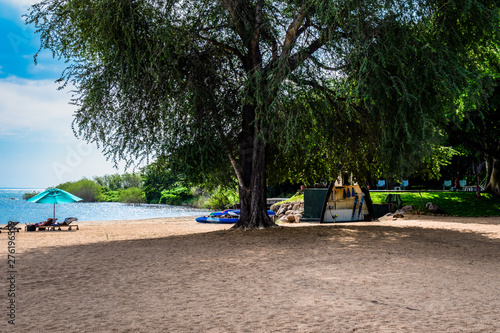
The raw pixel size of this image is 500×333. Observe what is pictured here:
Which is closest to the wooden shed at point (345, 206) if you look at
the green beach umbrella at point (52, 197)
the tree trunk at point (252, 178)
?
the tree trunk at point (252, 178)

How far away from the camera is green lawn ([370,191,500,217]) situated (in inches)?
955

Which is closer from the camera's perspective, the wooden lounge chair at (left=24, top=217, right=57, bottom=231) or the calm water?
the wooden lounge chair at (left=24, top=217, right=57, bottom=231)

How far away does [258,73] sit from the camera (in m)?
12.7

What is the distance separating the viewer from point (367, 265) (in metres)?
8.68

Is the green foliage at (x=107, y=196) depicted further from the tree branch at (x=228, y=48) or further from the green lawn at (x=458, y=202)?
the tree branch at (x=228, y=48)

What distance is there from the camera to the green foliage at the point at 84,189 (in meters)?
56.8

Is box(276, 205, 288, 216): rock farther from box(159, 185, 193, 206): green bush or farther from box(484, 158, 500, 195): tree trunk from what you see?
box(159, 185, 193, 206): green bush

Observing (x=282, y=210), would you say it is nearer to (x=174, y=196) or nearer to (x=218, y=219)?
(x=218, y=219)

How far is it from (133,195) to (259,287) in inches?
2630

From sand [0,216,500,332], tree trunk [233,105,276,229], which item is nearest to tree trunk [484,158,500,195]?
sand [0,216,500,332]

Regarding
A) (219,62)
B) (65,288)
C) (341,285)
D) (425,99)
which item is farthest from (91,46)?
(341,285)

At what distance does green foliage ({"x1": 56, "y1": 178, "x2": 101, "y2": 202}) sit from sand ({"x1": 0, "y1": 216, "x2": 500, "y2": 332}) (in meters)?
47.6

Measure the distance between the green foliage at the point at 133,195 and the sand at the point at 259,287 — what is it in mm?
58940

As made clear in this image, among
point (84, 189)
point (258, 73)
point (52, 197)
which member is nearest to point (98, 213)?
point (84, 189)
